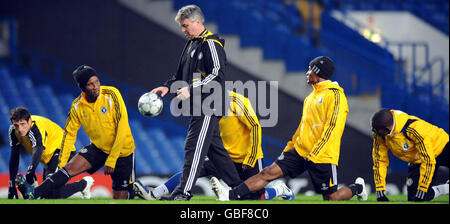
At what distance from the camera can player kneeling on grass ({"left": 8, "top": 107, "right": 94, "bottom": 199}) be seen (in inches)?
354

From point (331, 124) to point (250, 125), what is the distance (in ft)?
3.17

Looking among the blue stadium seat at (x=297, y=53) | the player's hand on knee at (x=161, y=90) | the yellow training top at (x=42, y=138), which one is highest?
the blue stadium seat at (x=297, y=53)

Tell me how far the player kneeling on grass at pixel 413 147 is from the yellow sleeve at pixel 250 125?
1.29 metres

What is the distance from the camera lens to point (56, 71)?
1705 cm

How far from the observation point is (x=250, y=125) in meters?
8.71

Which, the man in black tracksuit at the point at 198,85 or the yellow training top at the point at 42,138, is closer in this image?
the man in black tracksuit at the point at 198,85

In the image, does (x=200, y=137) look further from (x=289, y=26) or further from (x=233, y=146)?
(x=289, y=26)

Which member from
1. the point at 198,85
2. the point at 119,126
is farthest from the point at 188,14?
the point at 119,126

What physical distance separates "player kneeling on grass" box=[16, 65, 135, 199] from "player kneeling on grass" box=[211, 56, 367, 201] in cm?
142

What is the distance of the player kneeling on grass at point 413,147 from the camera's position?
862cm

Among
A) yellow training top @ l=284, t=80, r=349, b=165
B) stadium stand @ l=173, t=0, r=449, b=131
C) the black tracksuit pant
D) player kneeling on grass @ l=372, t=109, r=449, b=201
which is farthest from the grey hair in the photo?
stadium stand @ l=173, t=0, r=449, b=131

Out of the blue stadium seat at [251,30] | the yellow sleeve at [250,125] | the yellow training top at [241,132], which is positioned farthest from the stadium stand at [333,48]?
the yellow sleeve at [250,125]

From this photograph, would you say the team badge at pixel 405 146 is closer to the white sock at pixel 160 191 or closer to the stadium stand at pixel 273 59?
the white sock at pixel 160 191
